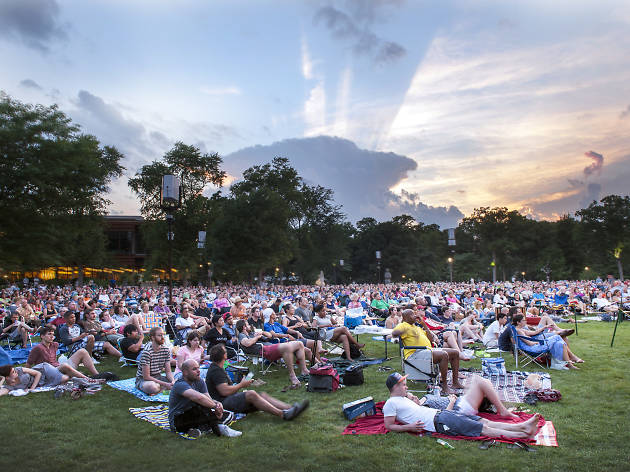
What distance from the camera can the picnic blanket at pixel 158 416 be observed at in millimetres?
5161

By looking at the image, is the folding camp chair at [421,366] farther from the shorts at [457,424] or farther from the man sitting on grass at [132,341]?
the man sitting on grass at [132,341]

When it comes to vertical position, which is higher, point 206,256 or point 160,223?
point 160,223

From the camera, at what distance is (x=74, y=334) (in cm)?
941

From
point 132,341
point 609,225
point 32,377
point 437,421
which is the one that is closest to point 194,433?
point 437,421

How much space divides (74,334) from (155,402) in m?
4.15

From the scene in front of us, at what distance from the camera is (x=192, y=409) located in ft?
16.3

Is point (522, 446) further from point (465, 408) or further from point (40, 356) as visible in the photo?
point (40, 356)

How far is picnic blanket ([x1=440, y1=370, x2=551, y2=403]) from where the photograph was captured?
6.05 metres

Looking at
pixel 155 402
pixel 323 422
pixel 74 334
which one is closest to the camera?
pixel 323 422

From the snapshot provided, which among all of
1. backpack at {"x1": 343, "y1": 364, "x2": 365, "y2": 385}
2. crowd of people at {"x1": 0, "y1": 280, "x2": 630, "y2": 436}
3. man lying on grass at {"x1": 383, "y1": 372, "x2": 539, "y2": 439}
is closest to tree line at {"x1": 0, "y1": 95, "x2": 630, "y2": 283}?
crowd of people at {"x1": 0, "y1": 280, "x2": 630, "y2": 436}

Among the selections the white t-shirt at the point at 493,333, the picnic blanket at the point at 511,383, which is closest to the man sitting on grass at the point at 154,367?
the picnic blanket at the point at 511,383

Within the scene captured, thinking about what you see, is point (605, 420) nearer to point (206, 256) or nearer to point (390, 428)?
point (390, 428)

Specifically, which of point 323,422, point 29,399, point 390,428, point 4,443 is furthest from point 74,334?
point 390,428

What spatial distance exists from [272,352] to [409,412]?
11.4ft
